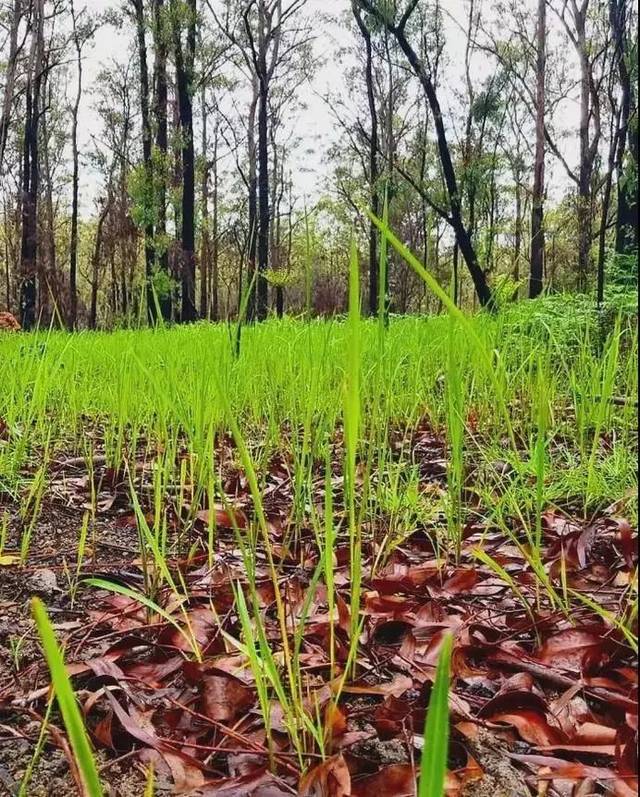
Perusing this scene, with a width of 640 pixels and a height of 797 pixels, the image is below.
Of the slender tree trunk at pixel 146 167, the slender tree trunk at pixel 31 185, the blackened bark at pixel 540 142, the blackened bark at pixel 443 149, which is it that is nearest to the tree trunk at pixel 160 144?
the slender tree trunk at pixel 146 167

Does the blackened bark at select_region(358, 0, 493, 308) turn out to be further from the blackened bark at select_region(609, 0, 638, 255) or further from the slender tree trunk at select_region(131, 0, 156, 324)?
the slender tree trunk at select_region(131, 0, 156, 324)

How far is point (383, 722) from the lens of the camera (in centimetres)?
59

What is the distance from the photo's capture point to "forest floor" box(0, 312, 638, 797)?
532mm

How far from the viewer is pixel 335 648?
737 millimetres

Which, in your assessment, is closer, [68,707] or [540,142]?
[68,707]

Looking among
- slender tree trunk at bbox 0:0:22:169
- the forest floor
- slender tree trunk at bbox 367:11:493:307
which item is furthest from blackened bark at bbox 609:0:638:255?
slender tree trunk at bbox 0:0:22:169

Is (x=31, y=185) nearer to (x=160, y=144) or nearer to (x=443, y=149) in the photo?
(x=160, y=144)

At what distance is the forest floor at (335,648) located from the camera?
532 millimetres

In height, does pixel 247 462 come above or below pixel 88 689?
above

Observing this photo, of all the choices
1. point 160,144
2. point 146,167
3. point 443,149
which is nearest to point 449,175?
point 443,149

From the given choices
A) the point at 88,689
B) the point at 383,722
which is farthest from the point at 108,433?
the point at 383,722

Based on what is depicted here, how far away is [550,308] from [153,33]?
12.0 meters

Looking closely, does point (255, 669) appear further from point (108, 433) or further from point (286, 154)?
point (286, 154)

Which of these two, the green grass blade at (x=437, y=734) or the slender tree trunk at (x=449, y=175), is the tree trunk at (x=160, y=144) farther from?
the green grass blade at (x=437, y=734)
